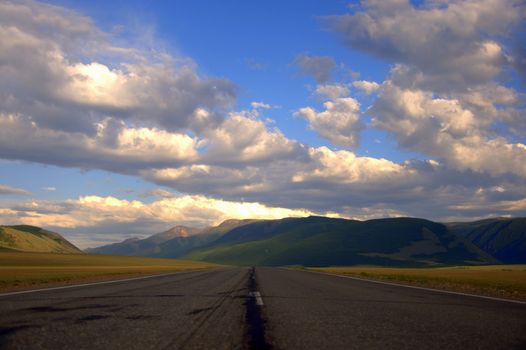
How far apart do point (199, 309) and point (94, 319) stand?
280cm

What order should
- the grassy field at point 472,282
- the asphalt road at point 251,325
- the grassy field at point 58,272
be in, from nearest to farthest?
the asphalt road at point 251,325 → the grassy field at point 472,282 → the grassy field at point 58,272

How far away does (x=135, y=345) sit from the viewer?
21.7 feet

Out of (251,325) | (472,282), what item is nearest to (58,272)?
(472,282)

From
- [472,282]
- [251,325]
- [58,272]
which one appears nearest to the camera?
[251,325]

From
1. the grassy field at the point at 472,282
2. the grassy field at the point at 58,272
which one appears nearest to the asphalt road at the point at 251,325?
the grassy field at the point at 472,282

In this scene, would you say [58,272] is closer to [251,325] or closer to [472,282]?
[472,282]

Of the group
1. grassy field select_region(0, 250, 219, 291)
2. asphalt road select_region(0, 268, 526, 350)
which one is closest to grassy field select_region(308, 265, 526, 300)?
asphalt road select_region(0, 268, 526, 350)

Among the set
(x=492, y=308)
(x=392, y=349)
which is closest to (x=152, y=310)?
(x=392, y=349)

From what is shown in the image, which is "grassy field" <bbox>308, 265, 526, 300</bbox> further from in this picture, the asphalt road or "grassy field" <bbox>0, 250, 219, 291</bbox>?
"grassy field" <bbox>0, 250, 219, 291</bbox>

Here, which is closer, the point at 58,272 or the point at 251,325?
the point at 251,325

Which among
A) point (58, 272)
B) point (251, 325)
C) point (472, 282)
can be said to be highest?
point (251, 325)

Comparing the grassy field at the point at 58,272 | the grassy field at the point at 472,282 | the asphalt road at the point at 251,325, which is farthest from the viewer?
the grassy field at the point at 58,272

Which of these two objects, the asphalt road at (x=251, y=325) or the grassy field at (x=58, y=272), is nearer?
the asphalt road at (x=251, y=325)

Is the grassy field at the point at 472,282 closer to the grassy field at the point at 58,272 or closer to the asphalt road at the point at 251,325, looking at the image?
the asphalt road at the point at 251,325
